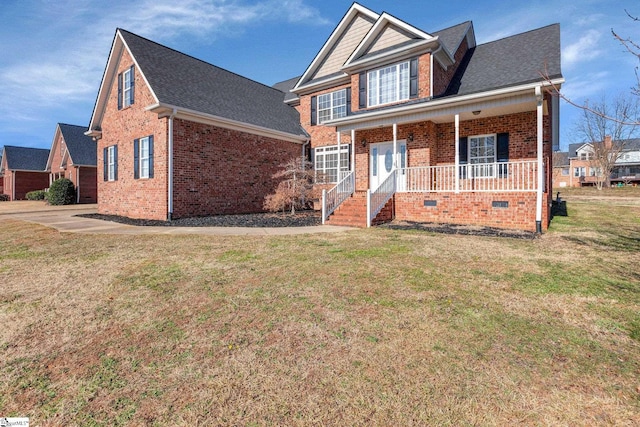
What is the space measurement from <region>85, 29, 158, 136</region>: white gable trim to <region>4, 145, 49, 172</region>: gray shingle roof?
963 inches

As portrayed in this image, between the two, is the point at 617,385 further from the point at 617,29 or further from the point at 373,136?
the point at 373,136

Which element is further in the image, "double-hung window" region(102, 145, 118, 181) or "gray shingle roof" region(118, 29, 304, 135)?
"double-hung window" region(102, 145, 118, 181)

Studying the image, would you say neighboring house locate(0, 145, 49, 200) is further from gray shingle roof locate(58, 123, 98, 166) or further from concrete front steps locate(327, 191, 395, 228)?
concrete front steps locate(327, 191, 395, 228)

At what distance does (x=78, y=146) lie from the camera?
29.0m

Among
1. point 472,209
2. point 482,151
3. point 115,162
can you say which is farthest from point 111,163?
point 482,151

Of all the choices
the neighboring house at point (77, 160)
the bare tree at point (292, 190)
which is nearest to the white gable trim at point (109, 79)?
the bare tree at point (292, 190)

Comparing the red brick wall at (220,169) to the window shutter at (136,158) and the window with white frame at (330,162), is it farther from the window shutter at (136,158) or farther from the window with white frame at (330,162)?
the window shutter at (136,158)

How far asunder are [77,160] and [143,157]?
18.4 meters

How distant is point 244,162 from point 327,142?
4.83 m

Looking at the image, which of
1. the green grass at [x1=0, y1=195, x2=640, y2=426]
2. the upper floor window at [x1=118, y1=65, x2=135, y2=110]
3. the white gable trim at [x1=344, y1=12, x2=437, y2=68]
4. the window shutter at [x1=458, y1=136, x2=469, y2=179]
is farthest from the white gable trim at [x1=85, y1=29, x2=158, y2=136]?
the window shutter at [x1=458, y1=136, x2=469, y2=179]

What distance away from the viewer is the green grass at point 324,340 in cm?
233

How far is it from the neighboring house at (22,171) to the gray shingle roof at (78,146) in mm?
8799

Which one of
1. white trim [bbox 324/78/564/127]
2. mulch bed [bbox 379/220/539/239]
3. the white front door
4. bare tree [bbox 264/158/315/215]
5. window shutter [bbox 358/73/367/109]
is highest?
window shutter [bbox 358/73/367/109]

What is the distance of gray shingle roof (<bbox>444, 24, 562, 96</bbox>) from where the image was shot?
1246 centimetres
